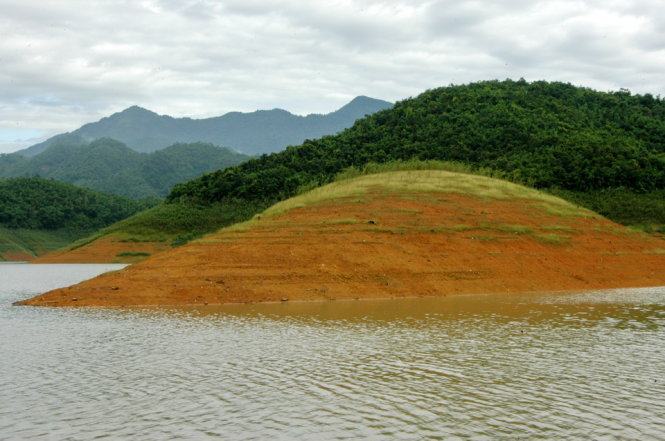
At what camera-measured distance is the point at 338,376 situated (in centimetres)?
1800

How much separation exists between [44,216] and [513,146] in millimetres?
141630

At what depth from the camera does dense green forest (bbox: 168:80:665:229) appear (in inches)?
3253

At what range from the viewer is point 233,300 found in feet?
124

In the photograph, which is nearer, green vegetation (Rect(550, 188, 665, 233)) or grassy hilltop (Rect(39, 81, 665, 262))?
green vegetation (Rect(550, 188, 665, 233))

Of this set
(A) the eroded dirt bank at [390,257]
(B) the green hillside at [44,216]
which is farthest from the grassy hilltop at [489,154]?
(B) the green hillside at [44,216]

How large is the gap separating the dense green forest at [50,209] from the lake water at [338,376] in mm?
161569

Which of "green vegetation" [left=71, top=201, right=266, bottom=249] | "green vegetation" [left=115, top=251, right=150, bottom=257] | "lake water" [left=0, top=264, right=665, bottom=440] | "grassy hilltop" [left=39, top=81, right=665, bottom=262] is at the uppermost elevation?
"grassy hilltop" [left=39, top=81, right=665, bottom=262]

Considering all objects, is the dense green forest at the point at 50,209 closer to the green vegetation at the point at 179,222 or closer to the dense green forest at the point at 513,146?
the dense green forest at the point at 513,146

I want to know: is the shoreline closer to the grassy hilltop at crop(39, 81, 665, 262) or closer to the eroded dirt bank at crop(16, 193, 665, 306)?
the eroded dirt bank at crop(16, 193, 665, 306)

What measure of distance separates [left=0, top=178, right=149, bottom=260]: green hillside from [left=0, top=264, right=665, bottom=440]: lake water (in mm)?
145122

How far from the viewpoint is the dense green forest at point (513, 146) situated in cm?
8262

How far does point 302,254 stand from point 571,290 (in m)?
19.8

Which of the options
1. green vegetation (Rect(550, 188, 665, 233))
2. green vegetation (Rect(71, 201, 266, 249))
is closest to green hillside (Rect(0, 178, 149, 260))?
green vegetation (Rect(71, 201, 266, 249))

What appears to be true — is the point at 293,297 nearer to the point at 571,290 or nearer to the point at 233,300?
the point at 233,300
